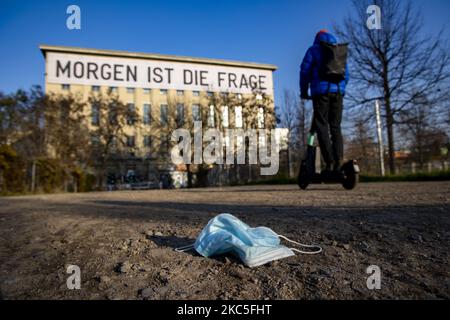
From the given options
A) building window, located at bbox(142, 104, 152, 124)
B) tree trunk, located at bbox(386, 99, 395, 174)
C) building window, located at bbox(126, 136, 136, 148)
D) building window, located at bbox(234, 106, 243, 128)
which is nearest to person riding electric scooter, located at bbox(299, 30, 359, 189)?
tree trunk, located at bbox(386, 99, 395, 174)

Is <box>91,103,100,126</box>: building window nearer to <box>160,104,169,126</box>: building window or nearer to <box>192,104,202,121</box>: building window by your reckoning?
<box>160,104,169,126</box>: building window

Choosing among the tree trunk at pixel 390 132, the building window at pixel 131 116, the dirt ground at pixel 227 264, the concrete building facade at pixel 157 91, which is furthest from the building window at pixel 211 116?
the dirt ground at pixel 227 264

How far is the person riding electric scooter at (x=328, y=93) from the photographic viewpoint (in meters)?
3.68

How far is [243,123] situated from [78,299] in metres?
18.2

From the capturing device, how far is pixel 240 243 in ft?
3.92

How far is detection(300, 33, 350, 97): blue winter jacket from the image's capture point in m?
3.76

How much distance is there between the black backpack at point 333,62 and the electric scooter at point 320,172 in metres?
0.78

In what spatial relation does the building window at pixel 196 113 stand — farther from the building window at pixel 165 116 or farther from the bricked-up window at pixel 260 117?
the bricked-up window at pixel 260 117

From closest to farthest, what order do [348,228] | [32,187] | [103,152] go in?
[348,228] < [32,187] < [103,152]

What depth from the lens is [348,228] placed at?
5.41ft

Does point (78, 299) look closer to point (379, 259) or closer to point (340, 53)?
point (379, 259)

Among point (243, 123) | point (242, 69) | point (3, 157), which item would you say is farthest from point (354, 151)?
point (242, 69)
